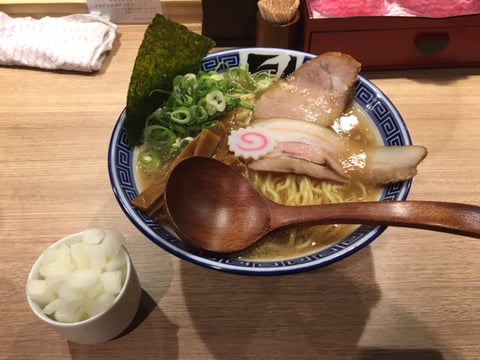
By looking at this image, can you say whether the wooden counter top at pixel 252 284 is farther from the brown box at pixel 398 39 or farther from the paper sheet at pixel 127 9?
the paper sheet at pixel 127 9

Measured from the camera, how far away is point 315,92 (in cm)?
133

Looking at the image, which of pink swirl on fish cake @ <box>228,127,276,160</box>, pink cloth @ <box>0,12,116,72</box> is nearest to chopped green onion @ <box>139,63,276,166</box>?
pink swirl on fish cake @ <box>228,127,276,160</box>

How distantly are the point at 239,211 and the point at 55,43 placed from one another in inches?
49.0

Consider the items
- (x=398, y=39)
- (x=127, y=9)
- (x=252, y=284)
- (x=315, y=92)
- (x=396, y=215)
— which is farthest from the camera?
(x=127, y=9)

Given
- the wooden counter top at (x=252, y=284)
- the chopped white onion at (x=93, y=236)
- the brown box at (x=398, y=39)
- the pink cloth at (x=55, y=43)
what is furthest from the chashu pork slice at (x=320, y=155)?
the pink cloth at (x=55, y=43)

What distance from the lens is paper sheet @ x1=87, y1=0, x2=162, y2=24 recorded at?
1895mm

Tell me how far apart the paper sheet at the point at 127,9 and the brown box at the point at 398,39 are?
701mm

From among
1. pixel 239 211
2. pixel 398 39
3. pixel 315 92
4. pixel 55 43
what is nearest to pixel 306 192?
pixel 239 211

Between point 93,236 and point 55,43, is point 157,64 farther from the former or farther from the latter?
point 55,43

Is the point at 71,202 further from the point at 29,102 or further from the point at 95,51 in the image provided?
the point at 95,51

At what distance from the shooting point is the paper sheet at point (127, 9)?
1.89 m

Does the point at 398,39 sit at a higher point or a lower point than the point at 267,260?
higher

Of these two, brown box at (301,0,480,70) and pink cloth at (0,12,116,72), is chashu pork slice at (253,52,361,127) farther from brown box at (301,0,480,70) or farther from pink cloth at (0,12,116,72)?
pink cloth at (0,12,116,72)

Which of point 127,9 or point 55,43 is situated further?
point 127,9
